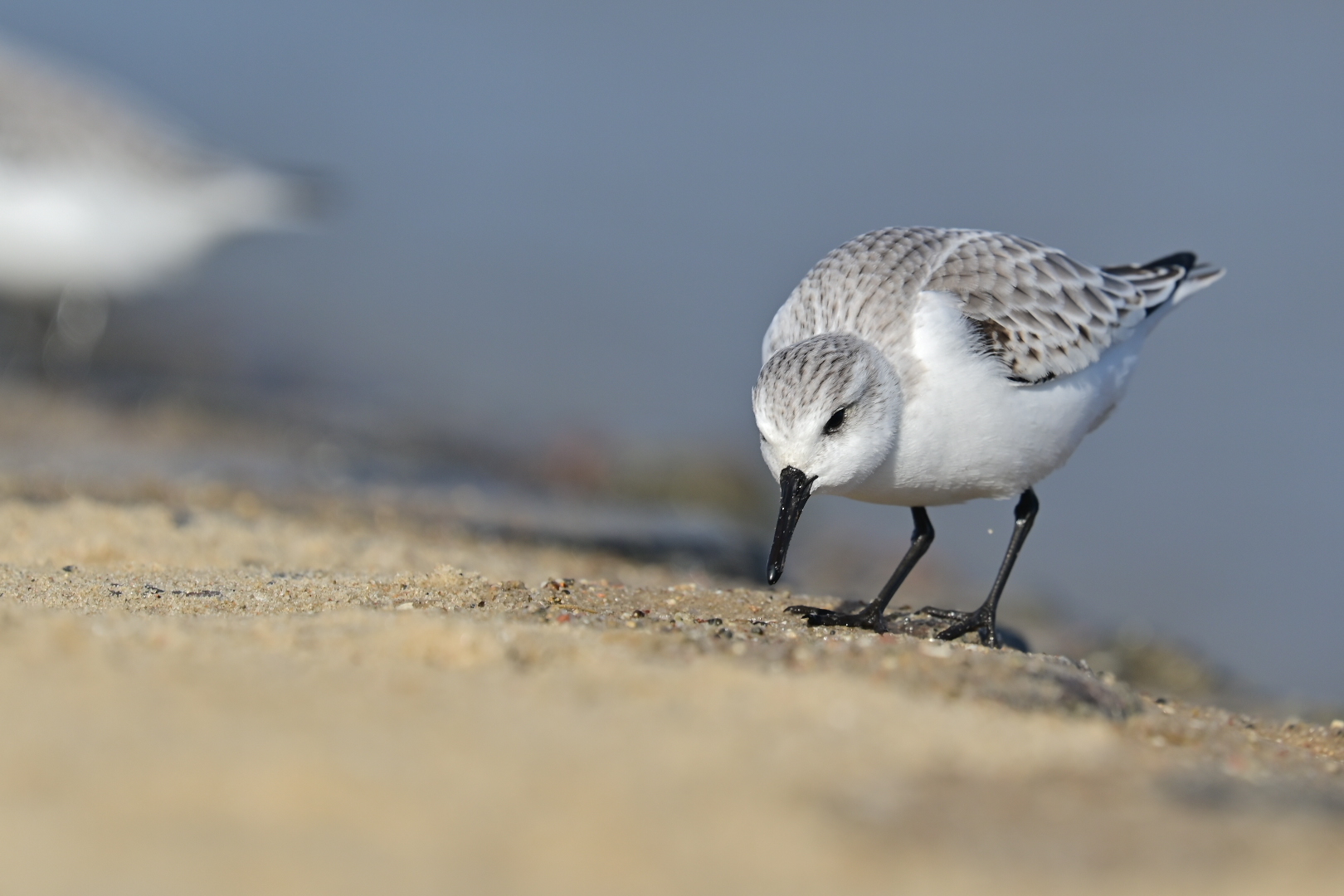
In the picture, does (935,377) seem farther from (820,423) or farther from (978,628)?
(978,628)

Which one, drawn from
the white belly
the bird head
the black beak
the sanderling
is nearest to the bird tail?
the sanderling

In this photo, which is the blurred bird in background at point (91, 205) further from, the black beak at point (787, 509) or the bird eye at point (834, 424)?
the bird eye at point (834, 424)

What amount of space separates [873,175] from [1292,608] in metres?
7.69

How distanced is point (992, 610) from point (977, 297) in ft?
4.01

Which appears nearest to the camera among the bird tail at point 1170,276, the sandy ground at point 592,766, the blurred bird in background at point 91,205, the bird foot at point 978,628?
the sandy ground at point 592,766

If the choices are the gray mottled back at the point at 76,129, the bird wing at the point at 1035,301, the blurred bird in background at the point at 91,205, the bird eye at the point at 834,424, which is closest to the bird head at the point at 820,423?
the bird eye at the point at 834,424

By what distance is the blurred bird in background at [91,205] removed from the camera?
38.1 feet

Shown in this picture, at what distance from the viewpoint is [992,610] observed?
17.5 ft

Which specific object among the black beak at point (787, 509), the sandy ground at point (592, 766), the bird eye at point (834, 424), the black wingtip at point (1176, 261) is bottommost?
the sandy ground at point (592, 766)

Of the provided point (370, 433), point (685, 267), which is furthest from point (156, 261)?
point (685, 267)

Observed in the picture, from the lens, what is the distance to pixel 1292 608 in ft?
32.4

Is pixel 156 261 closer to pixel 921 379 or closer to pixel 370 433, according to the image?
pixel 370 433

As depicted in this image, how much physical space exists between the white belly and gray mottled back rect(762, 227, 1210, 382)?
3.5 inches

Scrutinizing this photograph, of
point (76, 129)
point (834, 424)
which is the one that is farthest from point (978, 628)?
point (76, 129)
